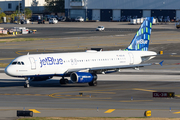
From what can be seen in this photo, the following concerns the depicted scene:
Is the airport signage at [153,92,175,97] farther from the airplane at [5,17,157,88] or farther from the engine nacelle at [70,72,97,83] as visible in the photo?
the engine nacelle at [70,72,97,83]

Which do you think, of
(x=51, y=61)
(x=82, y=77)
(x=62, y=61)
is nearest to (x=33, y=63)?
(x=51, y=61)

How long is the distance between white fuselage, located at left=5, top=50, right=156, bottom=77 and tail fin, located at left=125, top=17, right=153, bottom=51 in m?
2.16

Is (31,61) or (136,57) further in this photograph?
(136,57)

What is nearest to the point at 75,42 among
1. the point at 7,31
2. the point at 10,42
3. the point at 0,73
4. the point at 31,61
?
the point at 10,42

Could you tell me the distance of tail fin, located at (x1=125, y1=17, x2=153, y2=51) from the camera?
187 feet

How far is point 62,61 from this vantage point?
47.5 meters

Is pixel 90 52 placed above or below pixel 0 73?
above

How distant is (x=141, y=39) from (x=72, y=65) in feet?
47.8

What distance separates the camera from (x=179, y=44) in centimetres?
10569

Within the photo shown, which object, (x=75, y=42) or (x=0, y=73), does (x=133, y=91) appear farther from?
(x=75, y=42)

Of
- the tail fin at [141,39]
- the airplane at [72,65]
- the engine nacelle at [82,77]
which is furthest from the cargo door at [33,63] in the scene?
the tail fin at [141,39]

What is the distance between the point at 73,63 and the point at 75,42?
212ft

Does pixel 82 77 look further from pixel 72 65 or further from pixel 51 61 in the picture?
pixel 51 61

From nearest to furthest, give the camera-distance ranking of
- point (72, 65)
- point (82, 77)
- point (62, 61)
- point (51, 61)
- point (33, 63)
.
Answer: point (82, 77)
point (33, 63)
point (51, 61)
point (62, 61)
point (72, 65)
